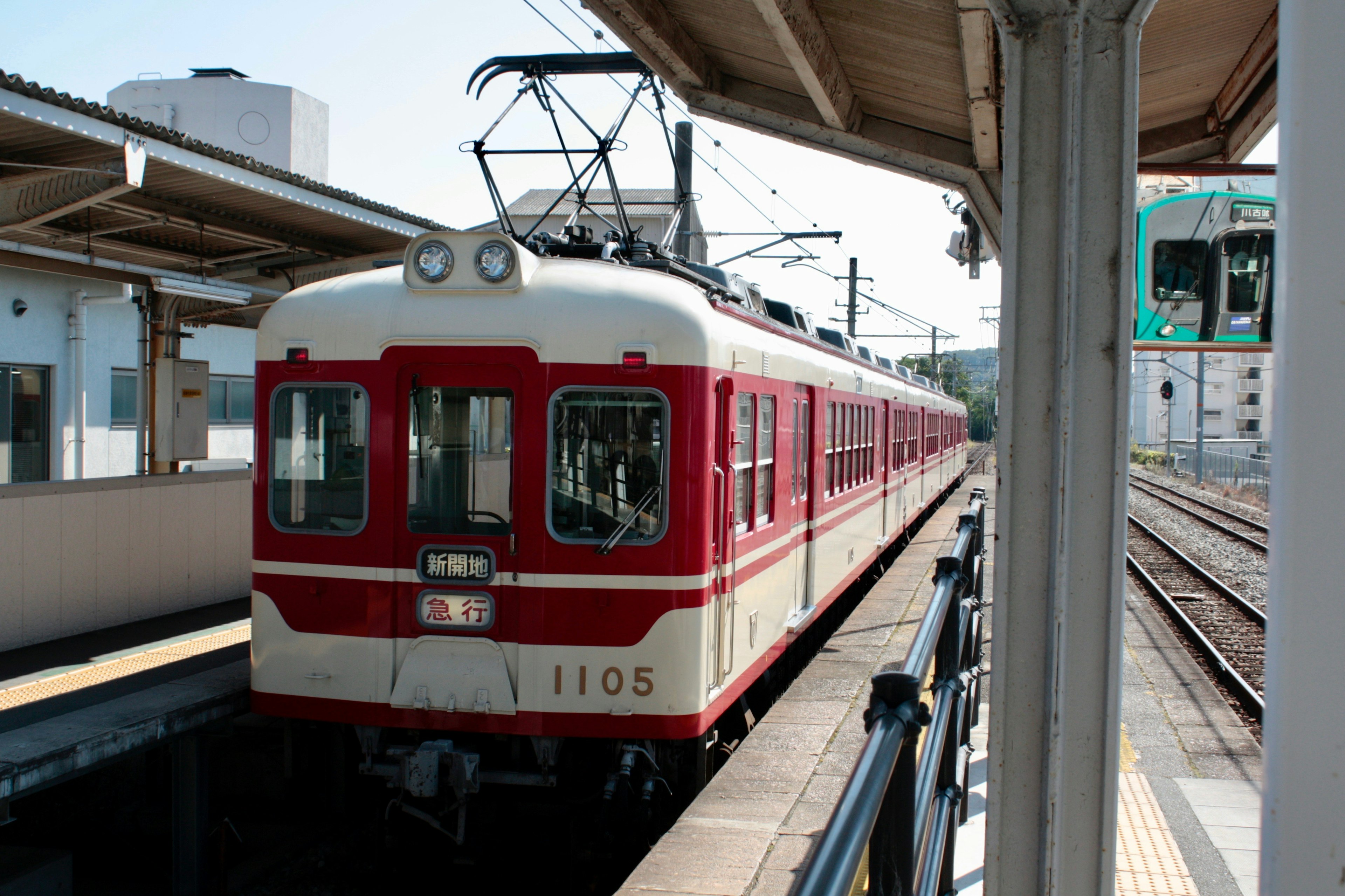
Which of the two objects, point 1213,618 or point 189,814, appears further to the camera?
point 1213,618

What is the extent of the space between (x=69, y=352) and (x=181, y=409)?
376cm

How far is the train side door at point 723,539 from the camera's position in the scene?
17.2ft

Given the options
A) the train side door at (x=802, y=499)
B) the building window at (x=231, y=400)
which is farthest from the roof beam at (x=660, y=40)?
the building window at (x=231, y=400)

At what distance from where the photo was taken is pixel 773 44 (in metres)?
3.68

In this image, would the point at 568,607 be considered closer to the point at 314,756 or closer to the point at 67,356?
the point at 314,756

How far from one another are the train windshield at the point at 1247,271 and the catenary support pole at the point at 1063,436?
1.23m

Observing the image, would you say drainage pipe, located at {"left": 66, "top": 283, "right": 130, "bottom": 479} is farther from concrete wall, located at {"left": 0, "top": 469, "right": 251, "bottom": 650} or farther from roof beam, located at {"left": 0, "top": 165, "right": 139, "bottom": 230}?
roof beam, located at {"left": 0, "top": 165, "right": 139, "bottom": 230}

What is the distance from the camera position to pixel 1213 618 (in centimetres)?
1222

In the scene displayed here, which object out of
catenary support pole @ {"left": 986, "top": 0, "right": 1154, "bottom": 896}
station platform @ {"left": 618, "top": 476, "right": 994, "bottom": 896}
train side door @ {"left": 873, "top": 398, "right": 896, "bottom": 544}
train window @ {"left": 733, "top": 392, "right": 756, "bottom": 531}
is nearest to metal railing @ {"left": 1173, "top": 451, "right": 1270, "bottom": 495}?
train side door @ {"left": 873, "top": 398, "right": 896, "bottom": 544}

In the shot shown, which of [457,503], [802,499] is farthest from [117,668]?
[802,499]

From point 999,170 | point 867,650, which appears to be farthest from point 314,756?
point 999,170

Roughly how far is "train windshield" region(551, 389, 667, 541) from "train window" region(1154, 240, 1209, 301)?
8.23ft

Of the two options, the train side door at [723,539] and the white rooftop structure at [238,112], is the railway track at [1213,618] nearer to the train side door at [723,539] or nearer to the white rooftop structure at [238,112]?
the train side door at [723,539]

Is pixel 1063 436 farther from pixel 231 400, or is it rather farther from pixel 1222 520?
pixel 1222 520
